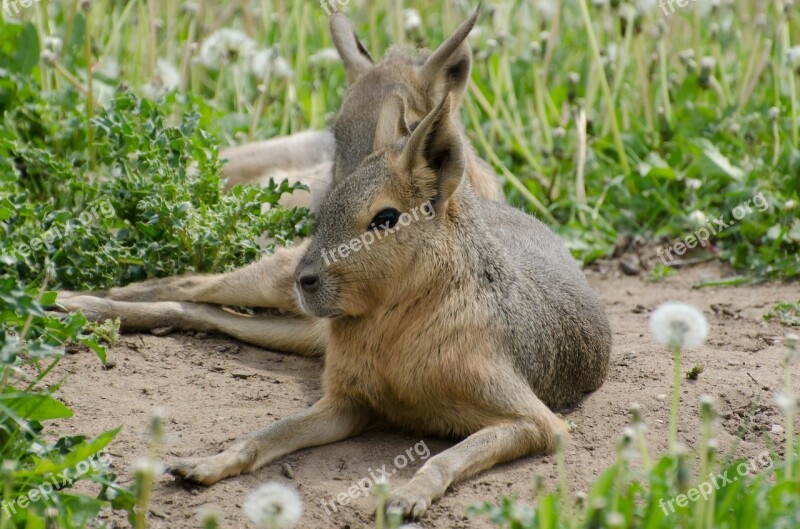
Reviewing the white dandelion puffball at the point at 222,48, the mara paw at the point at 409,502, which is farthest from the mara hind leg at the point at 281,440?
the white dandelion puffball at the point at 222,48

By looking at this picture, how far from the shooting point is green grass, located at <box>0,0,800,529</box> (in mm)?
5262

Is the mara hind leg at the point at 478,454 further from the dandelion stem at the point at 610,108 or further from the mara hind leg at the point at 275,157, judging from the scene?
the dandelion stem at the point at 610,108

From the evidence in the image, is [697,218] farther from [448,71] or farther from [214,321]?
[214,321]

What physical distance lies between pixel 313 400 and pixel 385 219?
0.94m

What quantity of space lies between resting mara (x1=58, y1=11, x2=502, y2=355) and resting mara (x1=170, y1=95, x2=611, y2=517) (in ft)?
1.81

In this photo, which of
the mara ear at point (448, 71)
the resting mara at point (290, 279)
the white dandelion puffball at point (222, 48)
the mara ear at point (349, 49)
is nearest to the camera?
the resting mara at point (290, 279)

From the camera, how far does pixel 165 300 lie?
5629mm

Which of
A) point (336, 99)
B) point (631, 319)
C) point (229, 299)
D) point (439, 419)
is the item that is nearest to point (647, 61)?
point (336, 99)

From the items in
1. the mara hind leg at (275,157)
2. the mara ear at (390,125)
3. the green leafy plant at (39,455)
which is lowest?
the mara hind leg at (275,157)

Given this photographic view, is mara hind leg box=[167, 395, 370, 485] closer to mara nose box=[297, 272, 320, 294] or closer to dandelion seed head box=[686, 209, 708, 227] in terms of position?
mara nose box=[297, 272, 320, 294]

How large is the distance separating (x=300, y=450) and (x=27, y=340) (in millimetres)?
1100

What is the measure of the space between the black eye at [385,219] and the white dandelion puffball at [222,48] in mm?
3798

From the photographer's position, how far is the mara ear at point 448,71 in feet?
20.9

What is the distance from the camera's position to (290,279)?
5398 mm
